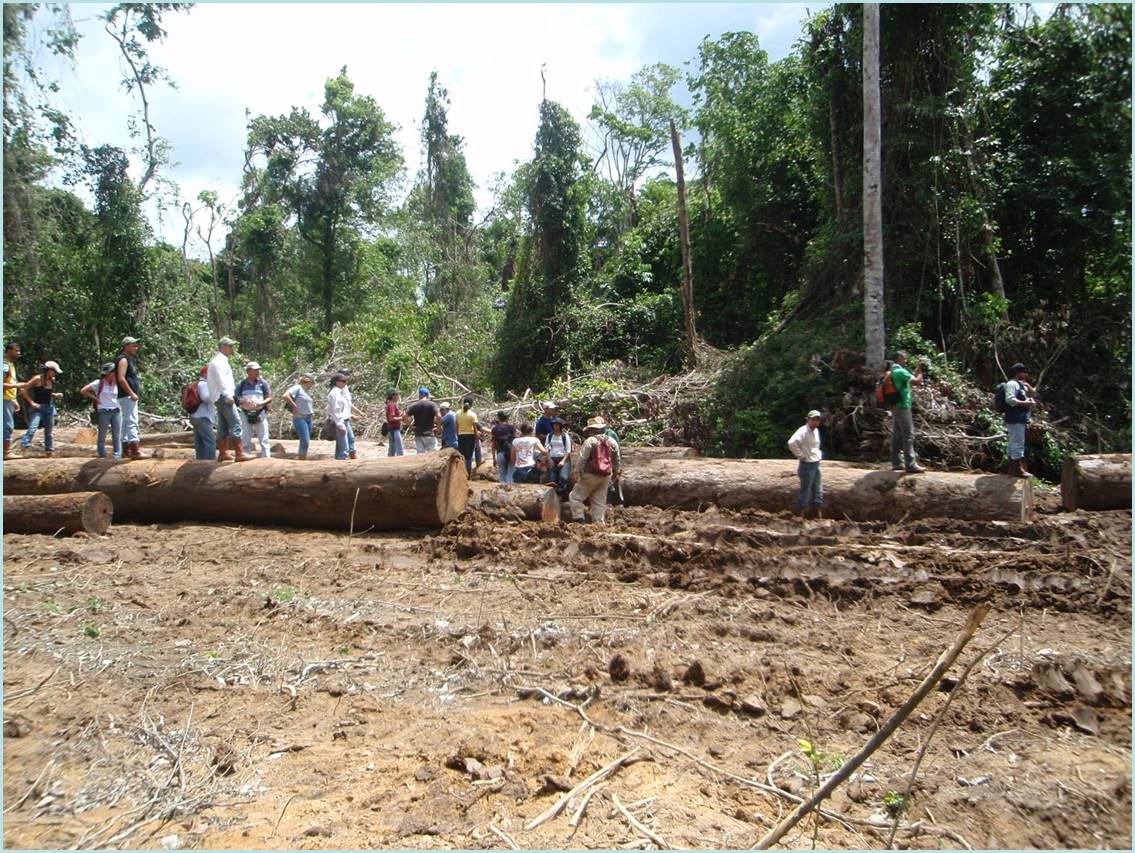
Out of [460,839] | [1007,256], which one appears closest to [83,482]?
[460,839]

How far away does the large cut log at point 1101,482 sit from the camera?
9.59 m

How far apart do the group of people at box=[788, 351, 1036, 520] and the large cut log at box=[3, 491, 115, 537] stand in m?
8.12

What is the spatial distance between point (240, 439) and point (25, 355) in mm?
14224

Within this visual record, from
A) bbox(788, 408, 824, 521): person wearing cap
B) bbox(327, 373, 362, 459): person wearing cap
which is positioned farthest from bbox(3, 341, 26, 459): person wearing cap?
bbox(788, 408, 824, 521): person wearing cap

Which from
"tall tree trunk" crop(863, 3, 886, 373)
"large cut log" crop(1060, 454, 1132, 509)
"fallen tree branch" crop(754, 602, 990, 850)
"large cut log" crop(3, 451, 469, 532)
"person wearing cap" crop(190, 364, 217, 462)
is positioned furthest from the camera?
"tall tree trunk" crop(863, 3, 886, 373)

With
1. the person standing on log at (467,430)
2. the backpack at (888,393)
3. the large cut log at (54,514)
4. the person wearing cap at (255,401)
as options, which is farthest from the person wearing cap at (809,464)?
the large cut log at (54,514)

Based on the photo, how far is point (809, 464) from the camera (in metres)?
9.68

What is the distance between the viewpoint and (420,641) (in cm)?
577

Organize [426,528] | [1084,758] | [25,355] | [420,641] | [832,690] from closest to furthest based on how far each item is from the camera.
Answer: [1084,758] → [832,690] → [420,641] → [426,528] → [25,355]

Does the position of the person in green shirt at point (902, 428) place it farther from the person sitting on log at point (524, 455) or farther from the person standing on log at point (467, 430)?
the person standing on log at point (467, 430)

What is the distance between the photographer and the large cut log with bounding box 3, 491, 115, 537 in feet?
29.6

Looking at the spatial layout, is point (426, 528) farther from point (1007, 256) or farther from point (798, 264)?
point (798, 264)

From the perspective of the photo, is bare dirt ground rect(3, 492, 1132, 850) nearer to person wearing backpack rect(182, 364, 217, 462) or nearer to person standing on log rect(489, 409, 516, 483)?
person wearing backpack rect(182, 364, 217, 462)

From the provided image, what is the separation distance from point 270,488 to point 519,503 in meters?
3.03
